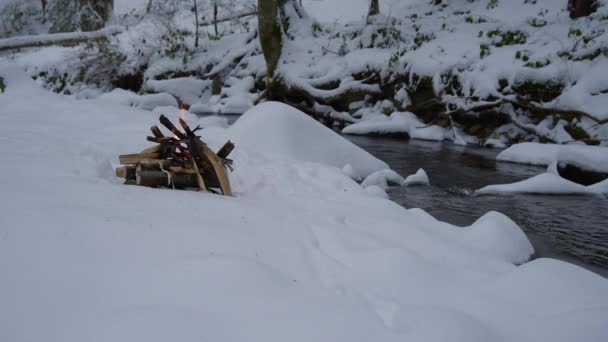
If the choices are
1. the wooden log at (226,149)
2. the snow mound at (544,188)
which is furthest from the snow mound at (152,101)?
the snow mound at (544,188)

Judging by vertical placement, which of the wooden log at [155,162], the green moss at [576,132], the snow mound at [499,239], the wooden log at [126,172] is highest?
the wooden log at [155,162]

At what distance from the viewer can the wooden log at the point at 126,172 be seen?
2.84 m

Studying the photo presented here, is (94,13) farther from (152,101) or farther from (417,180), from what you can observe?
(417,180)

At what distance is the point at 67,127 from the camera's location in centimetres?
509

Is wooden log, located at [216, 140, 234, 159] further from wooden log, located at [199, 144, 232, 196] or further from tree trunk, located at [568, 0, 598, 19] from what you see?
tree trunk, located at [568, 0, 598, 19]

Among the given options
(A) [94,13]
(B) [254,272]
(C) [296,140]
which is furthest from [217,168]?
(A) [94,13]

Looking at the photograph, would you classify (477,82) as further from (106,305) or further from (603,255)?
(106,305)

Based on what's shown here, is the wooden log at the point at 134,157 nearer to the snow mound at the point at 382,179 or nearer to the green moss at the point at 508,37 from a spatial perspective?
the snow mound at the point at 382,179

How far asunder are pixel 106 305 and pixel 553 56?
9257mm

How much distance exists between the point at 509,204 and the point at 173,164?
11.6 feet

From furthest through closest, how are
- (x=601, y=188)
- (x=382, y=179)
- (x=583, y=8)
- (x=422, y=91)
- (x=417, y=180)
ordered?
(x=422, y=91)
(x=583, y=8)
(x=417, y=180)
(x=382, y=179)
(x=601, y=188)

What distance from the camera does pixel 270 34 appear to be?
11.9m

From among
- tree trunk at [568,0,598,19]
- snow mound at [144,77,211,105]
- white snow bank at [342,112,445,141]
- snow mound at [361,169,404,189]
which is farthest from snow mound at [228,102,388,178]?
snow mound at [144,77,211,105]

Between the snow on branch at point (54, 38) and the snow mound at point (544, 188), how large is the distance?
1281cm
